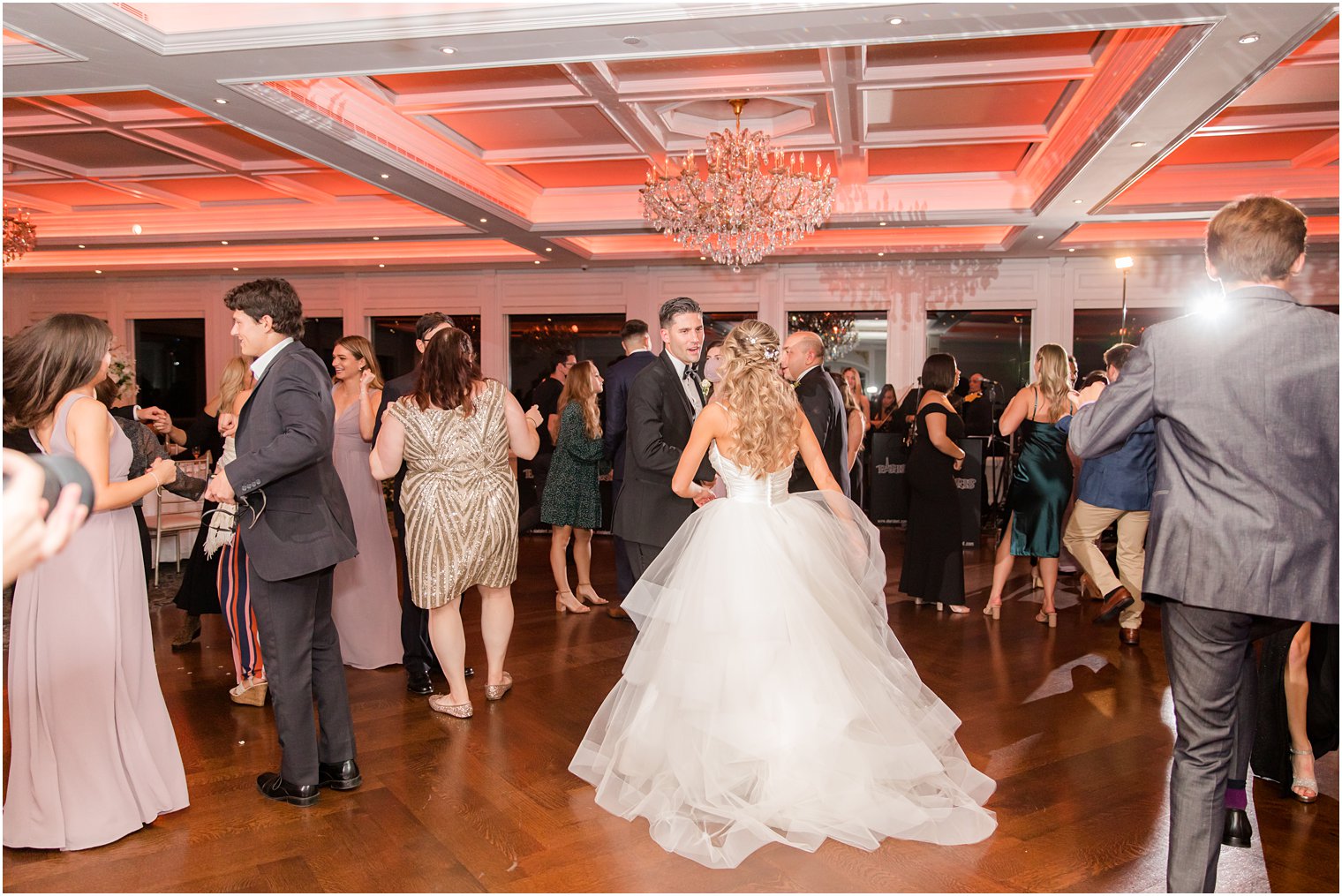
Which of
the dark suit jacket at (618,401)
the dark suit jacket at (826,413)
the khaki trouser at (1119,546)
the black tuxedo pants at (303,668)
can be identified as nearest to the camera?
the black tuxedo pants at (303,668)

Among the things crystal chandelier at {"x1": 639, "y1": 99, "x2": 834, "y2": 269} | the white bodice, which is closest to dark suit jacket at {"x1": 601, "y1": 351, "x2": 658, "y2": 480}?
the white bodice

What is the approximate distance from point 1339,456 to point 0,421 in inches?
117

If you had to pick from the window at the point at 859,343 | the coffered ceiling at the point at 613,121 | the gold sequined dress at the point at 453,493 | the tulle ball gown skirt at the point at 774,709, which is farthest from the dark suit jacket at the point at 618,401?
the window at the point at 859,343

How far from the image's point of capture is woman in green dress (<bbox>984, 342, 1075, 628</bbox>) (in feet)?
16.6

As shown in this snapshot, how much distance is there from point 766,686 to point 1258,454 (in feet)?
4.70

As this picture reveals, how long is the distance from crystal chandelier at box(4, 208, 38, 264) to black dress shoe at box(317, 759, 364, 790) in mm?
7215

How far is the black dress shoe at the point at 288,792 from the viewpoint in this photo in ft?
9.35

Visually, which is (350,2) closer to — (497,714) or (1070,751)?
(497,714)

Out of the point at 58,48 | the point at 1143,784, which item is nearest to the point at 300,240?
the point at 58,48

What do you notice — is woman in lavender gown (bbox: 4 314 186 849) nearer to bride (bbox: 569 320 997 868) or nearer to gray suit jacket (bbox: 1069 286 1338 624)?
bride (bbox: 569 320 997 868)

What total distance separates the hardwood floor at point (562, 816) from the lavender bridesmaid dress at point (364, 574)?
0.17 metres

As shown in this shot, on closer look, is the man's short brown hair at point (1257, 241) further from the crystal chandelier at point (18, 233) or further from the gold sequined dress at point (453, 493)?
the crystal chandelier at point (18, 233)

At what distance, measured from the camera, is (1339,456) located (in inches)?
74.3

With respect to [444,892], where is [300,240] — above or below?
above
